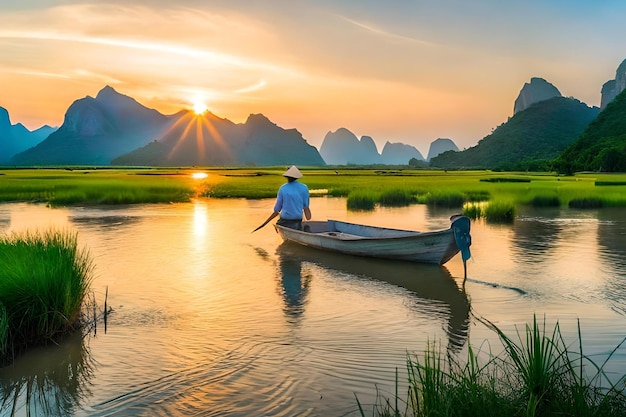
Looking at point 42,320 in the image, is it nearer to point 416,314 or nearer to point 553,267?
point 416,314

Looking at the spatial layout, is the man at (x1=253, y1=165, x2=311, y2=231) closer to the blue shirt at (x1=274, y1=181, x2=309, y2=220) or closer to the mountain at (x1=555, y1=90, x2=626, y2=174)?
the blue shirt at (x1=274, y1=181, x2=309, y2=220)

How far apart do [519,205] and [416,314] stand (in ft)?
76.4

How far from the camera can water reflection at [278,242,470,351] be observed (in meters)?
8.79

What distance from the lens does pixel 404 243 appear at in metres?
12.3

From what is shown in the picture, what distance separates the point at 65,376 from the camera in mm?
6234

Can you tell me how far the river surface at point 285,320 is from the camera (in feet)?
18.7

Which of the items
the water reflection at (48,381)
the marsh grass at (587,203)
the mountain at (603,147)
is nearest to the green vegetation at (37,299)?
the water reflection at (48,381)

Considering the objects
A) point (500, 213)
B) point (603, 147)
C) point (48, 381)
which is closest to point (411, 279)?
point (48, 381)

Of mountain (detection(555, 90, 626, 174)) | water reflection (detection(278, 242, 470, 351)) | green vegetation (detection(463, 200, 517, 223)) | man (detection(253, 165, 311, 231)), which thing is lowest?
water reflection (detection(278, 242, 470, 351))

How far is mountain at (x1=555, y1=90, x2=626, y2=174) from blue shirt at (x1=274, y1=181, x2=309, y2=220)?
6005 centimetres

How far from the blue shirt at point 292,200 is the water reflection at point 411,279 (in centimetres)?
109

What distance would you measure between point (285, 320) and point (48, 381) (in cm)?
361

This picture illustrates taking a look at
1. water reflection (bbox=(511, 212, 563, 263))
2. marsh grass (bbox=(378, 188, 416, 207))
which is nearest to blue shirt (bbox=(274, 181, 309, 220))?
water reflection (bbox=(511, 212, 563, 263))

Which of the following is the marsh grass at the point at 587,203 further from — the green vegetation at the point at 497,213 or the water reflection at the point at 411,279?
the water reflection at the point at 411,279
